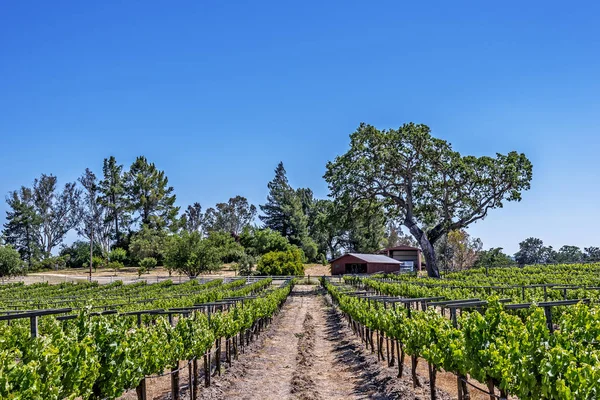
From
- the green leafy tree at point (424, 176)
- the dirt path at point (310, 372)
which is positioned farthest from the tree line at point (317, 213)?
the dirt path at point (310, 372)

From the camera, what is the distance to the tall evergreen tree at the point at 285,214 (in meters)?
84.3

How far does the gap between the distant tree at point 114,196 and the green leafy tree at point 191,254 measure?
1313 inches

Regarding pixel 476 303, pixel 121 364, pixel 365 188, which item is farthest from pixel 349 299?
pixel 365 188

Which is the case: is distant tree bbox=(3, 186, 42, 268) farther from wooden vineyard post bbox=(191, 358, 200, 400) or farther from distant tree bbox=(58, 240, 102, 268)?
wooden vineyard post bbox=(191, 358, 200, 400)

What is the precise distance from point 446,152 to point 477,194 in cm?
427

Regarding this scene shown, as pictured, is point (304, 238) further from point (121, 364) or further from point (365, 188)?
point (121, 364)

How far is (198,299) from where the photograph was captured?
23.4 meters

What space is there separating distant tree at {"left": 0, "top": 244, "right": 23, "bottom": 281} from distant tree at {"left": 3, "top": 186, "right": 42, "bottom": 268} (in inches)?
816

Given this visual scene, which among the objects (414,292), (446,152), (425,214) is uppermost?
(446,152)

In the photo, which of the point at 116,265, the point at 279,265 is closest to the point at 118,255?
the point at 116,265

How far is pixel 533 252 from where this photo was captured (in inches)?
3378

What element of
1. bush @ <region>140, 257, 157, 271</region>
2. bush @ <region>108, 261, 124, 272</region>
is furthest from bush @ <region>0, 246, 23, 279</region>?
bush @ <region>140, 257, 157, 271</region>

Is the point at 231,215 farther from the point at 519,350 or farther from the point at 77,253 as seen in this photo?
the point at 519,350

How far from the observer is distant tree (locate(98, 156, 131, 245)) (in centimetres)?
8644
